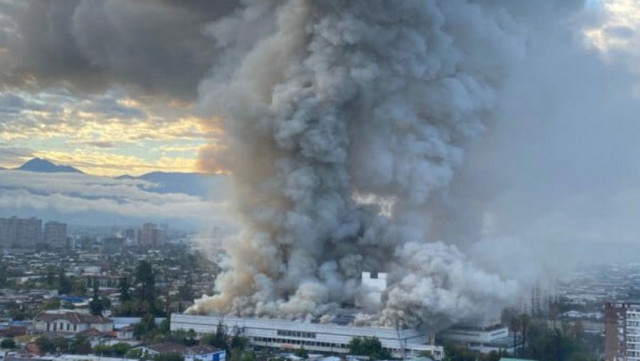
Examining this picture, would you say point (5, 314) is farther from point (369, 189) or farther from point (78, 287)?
point (369, 189)

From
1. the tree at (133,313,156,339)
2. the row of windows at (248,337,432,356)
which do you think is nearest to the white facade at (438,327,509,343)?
the row of windows at (248,337,432,356)

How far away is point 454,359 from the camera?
74.9 ft

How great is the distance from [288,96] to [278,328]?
6142 millimetres

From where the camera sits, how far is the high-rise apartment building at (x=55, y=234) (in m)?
72.9

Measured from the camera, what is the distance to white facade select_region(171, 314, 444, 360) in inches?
930

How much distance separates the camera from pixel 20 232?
70500mm

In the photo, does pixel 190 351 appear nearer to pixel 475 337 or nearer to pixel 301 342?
pixel 301 342

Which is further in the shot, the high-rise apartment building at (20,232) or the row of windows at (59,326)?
the high-rise apartment building at (20,232)

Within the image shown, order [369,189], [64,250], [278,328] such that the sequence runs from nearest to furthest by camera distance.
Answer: [278,328]
[369,189]
[64,250]

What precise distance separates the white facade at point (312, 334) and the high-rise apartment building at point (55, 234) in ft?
162

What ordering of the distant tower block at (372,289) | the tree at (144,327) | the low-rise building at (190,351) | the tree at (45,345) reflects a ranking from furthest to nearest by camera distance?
the tree at (144,327), the distant tower block at (372,289), the tree at (45,345), the low-rise building at (190,351)

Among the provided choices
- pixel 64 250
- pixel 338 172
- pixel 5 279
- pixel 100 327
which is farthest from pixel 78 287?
pixel 64 250

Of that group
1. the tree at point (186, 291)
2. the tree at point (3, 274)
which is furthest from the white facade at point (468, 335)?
the tree at point (3, 274)

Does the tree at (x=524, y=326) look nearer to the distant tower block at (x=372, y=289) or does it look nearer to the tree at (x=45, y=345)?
the distant tower block at (x=372, y=289)
